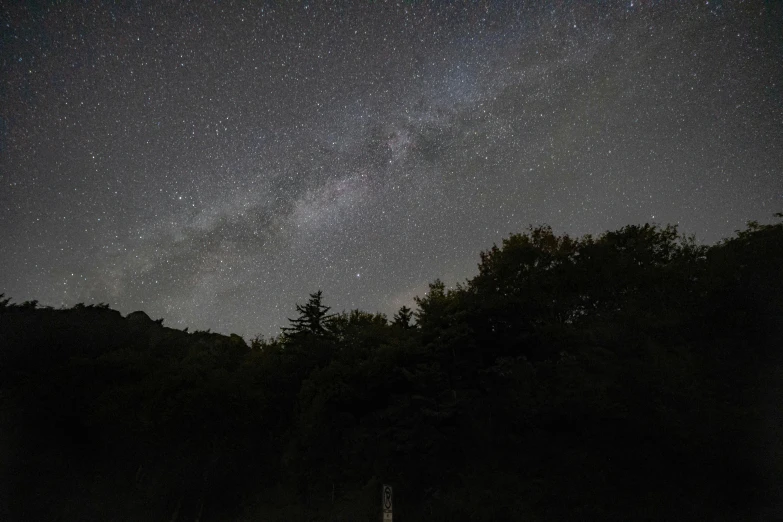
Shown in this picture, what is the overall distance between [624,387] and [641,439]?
191 cm

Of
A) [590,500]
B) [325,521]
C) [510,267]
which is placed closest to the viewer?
[590,500]

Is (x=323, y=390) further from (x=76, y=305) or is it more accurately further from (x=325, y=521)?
(x=76, y=305)

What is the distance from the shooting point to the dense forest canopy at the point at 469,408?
13375mm

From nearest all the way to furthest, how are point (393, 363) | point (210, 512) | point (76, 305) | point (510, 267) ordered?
point (210, 512) < point (393, 363) < point (510, 267) < point (76, 305)

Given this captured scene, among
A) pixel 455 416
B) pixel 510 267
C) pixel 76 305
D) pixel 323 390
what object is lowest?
pixel 455 416

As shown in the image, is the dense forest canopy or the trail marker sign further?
the dense forest canopy

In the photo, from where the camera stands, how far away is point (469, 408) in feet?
62.8

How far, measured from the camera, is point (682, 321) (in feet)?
51.5

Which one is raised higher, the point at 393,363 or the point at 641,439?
the point at 393,363

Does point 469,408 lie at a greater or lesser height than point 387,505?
greater

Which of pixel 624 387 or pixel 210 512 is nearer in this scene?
pixel 624 387

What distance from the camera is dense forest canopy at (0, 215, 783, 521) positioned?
43.9 ft

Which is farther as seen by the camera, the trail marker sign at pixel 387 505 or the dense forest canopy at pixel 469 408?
the dense forest canopy at pixel 469 408

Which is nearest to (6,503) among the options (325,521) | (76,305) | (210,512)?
(210,512)
